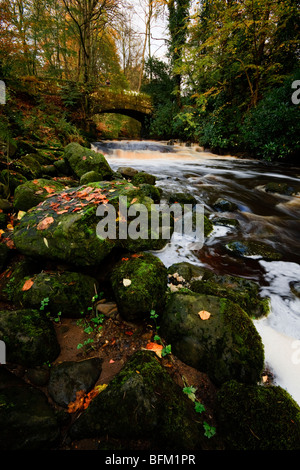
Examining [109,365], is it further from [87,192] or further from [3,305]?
[87,192]

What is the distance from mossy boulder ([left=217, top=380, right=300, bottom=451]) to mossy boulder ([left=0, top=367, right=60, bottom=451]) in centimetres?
110

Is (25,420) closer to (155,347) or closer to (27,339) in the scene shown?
(27,339)

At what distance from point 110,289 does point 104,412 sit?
120cm

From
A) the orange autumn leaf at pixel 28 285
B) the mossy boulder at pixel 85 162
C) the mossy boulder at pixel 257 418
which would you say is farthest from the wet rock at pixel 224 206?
the orange autumn leaf at pixel 28 285

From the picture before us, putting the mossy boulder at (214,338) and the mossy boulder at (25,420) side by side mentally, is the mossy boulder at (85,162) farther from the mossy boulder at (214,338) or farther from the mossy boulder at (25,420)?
the mossy boulder at (25,420)

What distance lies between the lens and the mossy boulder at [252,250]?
3443mm

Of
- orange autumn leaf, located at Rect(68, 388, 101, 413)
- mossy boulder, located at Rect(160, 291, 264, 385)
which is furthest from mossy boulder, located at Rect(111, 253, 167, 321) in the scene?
orange autumn leaf, located at Rect(68, 388, 101, 413)

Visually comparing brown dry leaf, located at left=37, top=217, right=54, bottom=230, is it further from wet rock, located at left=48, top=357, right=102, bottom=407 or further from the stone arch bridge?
the stone arch bridge

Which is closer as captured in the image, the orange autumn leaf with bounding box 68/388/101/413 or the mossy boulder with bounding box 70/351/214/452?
the mossy boulder with bounding box 70/351/214/452

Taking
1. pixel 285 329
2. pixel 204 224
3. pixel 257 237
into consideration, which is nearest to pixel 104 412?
pixel 285 329

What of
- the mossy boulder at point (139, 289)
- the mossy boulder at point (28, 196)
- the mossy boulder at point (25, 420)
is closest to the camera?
the mossy boulder at point (25, 420)

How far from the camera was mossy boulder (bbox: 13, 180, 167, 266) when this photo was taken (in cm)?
232

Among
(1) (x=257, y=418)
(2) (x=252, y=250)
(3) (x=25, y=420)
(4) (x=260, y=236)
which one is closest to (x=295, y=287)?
(2) (x=252, y=250)

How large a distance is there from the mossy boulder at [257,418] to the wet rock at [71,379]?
966 mm
